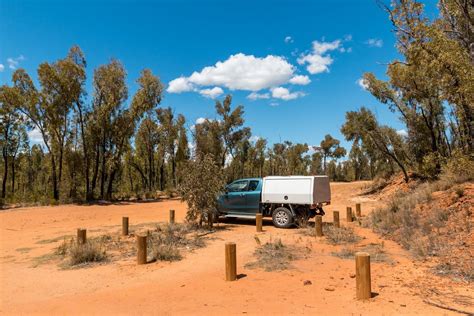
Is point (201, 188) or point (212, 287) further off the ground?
point (201, 188)

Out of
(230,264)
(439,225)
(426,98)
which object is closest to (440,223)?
(439,225)

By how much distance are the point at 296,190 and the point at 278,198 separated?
2.73ft

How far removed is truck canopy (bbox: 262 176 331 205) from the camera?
1291 cm

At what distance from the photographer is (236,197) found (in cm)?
1446

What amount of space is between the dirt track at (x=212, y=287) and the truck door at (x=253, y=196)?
3771mm

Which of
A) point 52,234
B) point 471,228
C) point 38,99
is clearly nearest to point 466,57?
point 471,228

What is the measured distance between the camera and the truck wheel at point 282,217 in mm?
13172

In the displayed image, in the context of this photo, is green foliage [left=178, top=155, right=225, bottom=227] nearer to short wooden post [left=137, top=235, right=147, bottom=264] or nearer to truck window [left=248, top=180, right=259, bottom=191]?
truck window [left=248, top=180, right=259, bottom=191]

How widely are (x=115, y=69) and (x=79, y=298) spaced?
85.3ft

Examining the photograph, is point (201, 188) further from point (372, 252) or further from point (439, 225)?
point (439, 225)

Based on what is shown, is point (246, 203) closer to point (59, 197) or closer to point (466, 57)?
point (466, 57)

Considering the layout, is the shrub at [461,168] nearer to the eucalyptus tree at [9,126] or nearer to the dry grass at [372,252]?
the dry grass at [372,252]

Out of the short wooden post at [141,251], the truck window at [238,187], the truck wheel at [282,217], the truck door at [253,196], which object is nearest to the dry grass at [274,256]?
the short wooden post at [141,251]

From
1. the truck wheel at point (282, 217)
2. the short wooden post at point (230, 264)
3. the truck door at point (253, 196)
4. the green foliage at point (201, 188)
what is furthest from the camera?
the truck door at point (253, 196)
